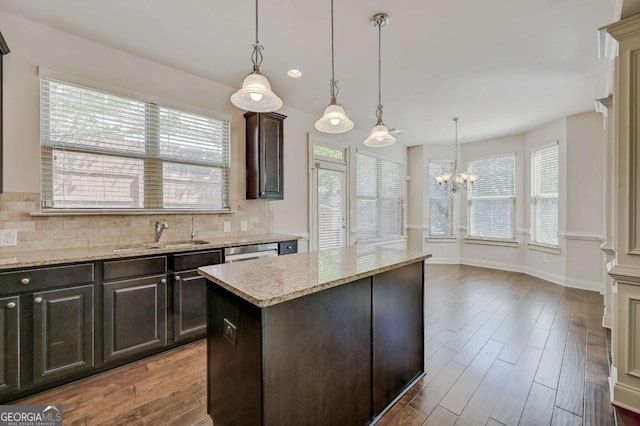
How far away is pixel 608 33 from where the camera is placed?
1.88 meters

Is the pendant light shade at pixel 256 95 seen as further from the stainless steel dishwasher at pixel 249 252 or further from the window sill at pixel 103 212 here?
the window sill at pixel 103 212

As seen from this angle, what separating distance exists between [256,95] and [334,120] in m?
0.60

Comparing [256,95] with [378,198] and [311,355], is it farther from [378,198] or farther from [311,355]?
[378,198]

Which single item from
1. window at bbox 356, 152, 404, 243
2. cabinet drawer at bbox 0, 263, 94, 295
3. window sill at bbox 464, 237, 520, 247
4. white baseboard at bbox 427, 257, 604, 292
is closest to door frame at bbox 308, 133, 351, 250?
window at bbox 356, 152, 404, 243

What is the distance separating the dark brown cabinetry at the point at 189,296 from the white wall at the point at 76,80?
0.96m

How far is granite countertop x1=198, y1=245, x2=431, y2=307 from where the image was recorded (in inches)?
49.6

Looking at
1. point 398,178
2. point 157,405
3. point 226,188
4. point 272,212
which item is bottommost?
point 157,405

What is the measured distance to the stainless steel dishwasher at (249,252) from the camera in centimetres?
293

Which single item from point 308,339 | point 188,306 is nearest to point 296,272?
point 308,339

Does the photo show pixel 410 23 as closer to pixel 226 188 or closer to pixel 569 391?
pixel 226 188

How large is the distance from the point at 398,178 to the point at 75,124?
5.80 meters

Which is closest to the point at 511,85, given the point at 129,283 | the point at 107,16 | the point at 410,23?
the point at 410,23

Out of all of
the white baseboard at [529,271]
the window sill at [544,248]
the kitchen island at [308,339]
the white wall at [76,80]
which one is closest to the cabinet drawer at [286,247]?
the white wall at [76,80]

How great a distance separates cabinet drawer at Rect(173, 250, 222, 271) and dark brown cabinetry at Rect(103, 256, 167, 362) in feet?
0.36
